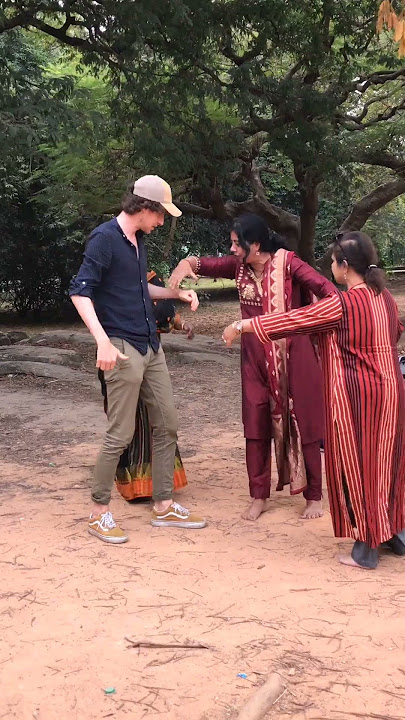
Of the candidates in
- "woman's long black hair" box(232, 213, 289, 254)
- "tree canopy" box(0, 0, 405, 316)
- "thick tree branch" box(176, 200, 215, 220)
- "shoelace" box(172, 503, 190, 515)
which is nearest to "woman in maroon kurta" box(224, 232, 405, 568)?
"woman's long black hair" box(232, 213, 289, 254)

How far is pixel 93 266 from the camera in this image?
395cm

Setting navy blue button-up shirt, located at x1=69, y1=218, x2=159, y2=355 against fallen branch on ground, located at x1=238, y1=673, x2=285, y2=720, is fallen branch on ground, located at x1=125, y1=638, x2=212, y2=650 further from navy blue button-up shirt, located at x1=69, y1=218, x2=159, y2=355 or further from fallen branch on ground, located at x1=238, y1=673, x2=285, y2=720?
navy blue button-up shirt, located at x1=69, y1=218, x2=159, y2=355

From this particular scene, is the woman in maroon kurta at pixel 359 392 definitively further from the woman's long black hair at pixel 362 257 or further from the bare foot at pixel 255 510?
the bare foot at pixel 255 510

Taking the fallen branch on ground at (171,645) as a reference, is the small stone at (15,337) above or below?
above

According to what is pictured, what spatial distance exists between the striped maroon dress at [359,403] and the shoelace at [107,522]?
3.90 feet

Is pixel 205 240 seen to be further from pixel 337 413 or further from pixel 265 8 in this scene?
pixel 337 413

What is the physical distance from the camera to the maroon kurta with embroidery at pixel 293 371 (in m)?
4.43

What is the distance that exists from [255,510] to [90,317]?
159 cm

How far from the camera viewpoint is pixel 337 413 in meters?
3.81

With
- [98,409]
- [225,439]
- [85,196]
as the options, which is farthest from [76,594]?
[85,196]

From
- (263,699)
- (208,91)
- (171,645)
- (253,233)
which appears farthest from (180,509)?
(208,91)

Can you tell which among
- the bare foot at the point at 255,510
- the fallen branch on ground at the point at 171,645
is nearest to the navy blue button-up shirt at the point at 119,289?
the bare foot at the point at 255,510

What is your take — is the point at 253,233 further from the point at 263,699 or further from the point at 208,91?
the point at 208,91

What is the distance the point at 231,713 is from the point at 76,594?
1.14 metres
